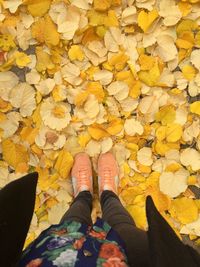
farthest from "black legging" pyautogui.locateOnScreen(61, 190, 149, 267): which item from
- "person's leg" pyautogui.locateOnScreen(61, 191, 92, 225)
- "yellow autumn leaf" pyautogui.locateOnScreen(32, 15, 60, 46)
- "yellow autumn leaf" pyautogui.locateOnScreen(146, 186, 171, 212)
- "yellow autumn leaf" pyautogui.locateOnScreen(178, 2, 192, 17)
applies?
"yellow autumn leaf" pyautogui.locateOnScreen(178, 2, 192, 17)

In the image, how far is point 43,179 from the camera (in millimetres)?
1189

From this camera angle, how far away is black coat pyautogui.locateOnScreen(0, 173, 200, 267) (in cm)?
59

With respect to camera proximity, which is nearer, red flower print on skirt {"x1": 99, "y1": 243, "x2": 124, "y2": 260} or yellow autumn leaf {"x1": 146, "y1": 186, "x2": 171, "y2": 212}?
red flower print on skirt {"x1": 99, "y1": 243, "x2": 124, "y2": 260}

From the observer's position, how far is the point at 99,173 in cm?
120

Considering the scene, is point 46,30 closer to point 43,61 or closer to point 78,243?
point 43,61

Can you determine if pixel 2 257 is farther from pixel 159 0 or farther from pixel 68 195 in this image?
pixel 159 0

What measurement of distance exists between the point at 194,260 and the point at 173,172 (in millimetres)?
561

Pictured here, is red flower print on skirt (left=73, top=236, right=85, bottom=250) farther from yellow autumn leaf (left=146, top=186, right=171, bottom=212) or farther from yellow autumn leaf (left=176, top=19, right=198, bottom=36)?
yellow autumn leaf (left=176, top=19, right=198, bottom=36)

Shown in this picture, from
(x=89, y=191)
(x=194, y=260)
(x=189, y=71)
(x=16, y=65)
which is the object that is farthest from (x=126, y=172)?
(x=194, y=260)

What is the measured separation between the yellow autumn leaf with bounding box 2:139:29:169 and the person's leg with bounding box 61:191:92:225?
0.21 m

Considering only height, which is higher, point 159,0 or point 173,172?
point 159,0

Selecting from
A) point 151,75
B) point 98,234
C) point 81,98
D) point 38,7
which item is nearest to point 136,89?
point 151,75

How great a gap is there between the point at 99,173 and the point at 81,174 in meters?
0.06

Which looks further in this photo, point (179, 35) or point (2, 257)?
point (179, 35)
